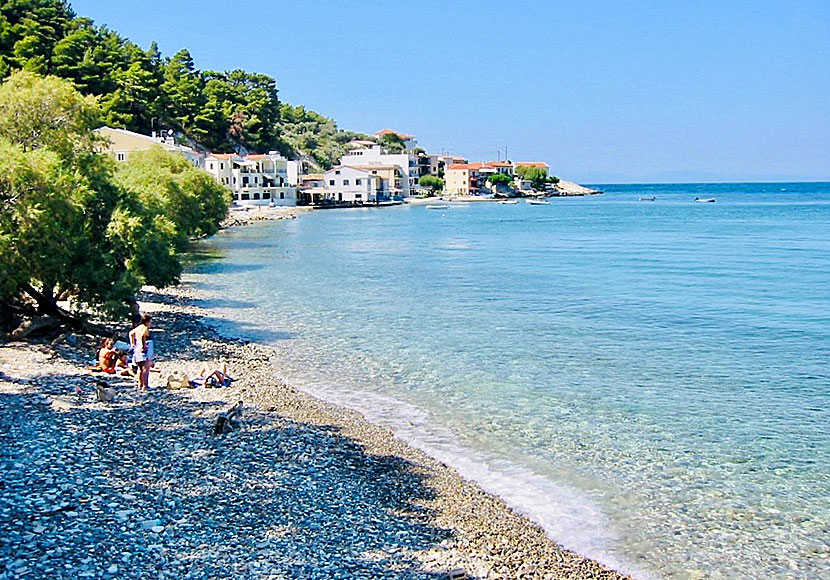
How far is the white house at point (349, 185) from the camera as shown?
14350cm

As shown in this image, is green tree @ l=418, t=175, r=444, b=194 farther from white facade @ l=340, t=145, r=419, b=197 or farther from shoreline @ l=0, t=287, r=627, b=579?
shoreline @ l=0, t=287, r=627, b=579

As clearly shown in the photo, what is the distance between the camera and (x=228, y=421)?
14.1m

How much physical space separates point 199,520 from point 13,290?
10.8 meters

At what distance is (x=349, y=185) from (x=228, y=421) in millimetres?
132381

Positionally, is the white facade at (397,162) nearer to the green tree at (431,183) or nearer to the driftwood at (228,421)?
the green tree at (431,183)

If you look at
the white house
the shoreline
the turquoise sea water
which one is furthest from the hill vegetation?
the shoreline

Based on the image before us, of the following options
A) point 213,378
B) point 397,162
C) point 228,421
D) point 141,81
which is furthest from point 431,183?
point 228,421

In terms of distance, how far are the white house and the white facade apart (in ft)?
46.2

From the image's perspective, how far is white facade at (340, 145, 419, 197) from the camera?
163625mm

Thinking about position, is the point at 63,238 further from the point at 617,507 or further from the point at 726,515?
the point at 726,515

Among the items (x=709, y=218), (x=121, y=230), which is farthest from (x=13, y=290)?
(x=709, y=218)

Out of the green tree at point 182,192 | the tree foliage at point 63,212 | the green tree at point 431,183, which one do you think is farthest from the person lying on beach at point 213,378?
the green tree at point 431,183

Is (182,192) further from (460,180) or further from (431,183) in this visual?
(460,180)

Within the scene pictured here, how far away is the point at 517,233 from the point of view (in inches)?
3174
